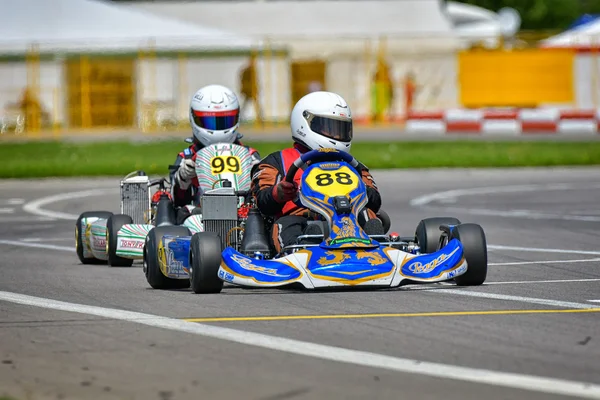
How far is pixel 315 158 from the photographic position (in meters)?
8.81

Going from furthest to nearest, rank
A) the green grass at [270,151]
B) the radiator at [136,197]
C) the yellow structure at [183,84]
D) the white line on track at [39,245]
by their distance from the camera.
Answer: the yellow structure at [183,84] < the green grass at [270,151] < the white line on track at [39,245] < the radiator at [136,197]

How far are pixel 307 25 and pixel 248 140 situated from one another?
1561cm

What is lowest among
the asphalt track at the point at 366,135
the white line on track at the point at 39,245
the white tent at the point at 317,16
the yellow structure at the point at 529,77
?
the white line on track at the point at 39,245

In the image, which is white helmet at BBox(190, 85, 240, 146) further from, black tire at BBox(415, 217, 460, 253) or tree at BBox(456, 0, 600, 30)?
tree at BBox(456, 0, 600, 30)

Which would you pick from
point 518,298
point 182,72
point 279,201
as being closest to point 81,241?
point 279,201

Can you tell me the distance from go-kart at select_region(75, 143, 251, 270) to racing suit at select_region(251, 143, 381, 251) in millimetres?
973

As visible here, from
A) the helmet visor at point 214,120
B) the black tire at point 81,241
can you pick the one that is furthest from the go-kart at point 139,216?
the helmet visor at point 214,120

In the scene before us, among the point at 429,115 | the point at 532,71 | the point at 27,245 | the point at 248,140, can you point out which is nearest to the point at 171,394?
the point at 27,245

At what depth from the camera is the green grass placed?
22609 millimetres

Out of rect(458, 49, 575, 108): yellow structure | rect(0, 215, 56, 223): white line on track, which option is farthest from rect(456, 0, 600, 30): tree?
rect(0, 215, 56, 223): white line on track

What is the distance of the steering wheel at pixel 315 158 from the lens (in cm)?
877

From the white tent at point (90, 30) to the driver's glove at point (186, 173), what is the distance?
2592 centimetres

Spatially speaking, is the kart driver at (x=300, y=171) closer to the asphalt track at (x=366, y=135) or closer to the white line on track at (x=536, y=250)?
the white line on track at (x=536, y=250)

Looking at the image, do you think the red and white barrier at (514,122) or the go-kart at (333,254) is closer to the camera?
the go-kart at (333,254)
